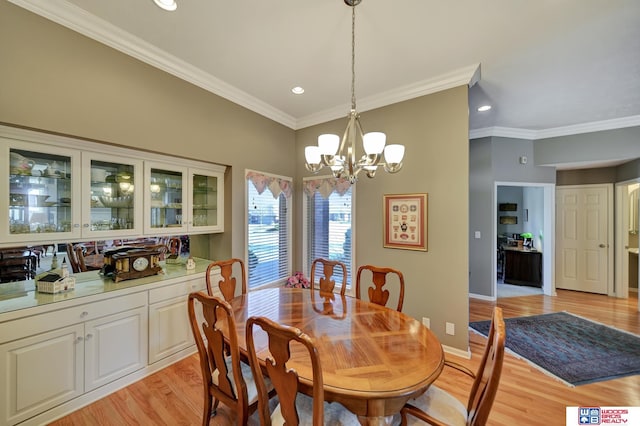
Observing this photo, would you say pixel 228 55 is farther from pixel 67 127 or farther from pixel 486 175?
pixel 486 175

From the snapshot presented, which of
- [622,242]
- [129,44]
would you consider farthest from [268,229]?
[622,242]

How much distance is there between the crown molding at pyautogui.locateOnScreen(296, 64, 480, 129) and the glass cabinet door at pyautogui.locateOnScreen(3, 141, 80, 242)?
279 cm

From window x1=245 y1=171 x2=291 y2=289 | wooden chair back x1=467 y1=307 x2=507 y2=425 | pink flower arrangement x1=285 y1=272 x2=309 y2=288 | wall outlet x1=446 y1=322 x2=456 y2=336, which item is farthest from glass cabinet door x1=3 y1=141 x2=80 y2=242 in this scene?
wall outlet x1=446 y1=322 x2=456 y2=336

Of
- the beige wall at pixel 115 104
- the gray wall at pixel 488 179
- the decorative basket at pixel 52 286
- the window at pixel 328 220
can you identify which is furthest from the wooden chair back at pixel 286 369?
the gray wall at pixel 488 179

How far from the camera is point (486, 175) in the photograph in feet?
15.2

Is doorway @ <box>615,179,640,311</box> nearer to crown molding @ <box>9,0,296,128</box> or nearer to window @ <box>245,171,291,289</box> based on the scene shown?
window @ <box>245,171,291,289</box>

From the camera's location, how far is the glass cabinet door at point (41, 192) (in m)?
1.81

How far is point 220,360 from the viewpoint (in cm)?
151

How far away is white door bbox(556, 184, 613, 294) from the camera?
485 cm

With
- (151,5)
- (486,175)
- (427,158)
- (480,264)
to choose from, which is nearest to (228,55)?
(151,5)

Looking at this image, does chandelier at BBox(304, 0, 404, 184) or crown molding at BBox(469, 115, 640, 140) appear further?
crown molding at BBox(469, 115, 640, 140)

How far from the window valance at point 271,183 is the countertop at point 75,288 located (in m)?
1.33

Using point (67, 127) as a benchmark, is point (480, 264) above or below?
below

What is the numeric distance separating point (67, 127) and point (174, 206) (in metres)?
1.08
